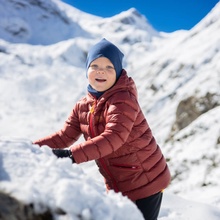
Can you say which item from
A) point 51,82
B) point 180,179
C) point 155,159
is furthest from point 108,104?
point 51,82

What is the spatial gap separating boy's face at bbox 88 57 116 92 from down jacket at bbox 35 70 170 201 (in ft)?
0.28

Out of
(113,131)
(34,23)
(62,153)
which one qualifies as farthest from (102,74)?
(34,23)

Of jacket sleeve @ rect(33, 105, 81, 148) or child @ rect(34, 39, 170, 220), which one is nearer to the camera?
child @ rect(34, 39, 170, 220)

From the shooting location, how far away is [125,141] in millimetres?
2600

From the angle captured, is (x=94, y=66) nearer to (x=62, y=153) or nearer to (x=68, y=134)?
(x=68, y=134)

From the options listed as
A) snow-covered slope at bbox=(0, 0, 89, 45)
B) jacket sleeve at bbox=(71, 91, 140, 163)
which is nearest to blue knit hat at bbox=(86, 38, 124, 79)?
jacket sleeve at bbox=(71, 91, 140, 163)

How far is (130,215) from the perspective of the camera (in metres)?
1.59

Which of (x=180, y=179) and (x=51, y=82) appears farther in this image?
(x=51, y=82)

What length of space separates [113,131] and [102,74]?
0.59 meters

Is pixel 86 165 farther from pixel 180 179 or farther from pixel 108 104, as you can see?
pixel 108 104

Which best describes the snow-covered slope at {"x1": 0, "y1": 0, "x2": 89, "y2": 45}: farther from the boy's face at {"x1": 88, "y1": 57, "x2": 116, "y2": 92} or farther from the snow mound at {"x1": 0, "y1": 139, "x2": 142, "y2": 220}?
the snow mound at {"x1": 0, "y1": 139, "x2": 142, "y2": 220}

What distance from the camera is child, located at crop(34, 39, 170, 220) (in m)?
2.67

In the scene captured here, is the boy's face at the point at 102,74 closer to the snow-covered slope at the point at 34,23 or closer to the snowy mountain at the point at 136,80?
the snowy mountain at the point at 136,80

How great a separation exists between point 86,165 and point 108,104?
1459cm
